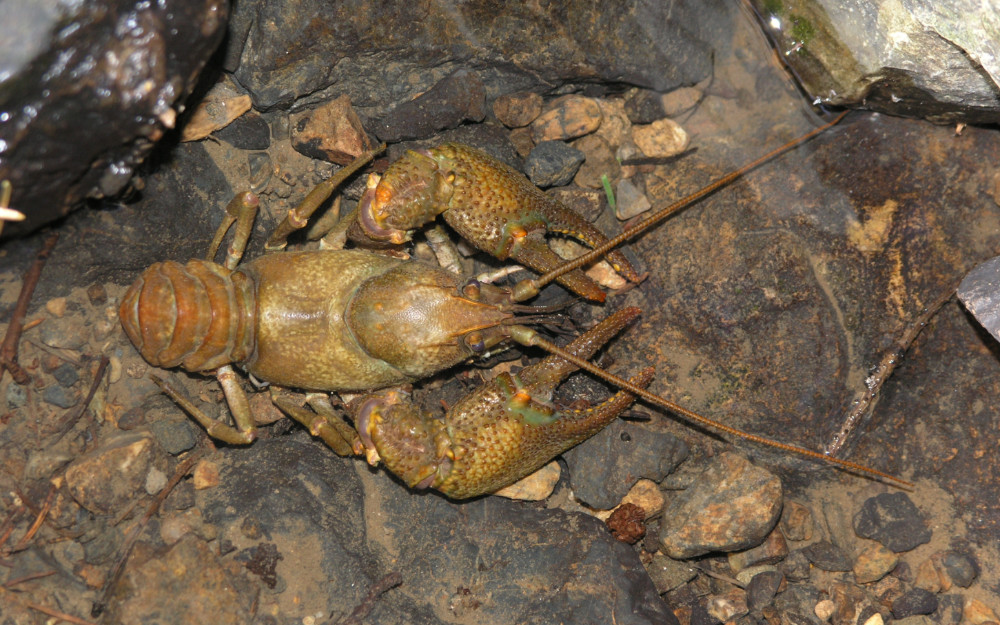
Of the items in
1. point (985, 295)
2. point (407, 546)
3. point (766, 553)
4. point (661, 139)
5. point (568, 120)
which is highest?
point (568, 120)

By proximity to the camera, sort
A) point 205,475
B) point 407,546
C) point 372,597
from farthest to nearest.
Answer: point 407,546
point 205,475
point 372,597

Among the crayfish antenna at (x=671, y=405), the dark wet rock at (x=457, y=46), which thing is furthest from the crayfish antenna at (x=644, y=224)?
the dark wet rock at (x=457, y=46)

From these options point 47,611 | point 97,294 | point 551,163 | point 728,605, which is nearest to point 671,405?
point 728,605

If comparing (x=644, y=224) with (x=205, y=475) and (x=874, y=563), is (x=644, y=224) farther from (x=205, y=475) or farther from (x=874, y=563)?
(x=205, y=475)

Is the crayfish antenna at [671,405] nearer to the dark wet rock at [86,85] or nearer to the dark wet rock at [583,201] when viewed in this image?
the dark wet rock at [583,201]

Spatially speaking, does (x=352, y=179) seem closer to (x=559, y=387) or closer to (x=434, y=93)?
(x=434, y=93)

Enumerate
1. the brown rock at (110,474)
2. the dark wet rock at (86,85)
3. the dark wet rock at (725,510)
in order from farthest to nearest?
1. the dark wet rock at (725,510)
2. the brown rock at (110,474)
3. the dark wet rock at (86,85)
